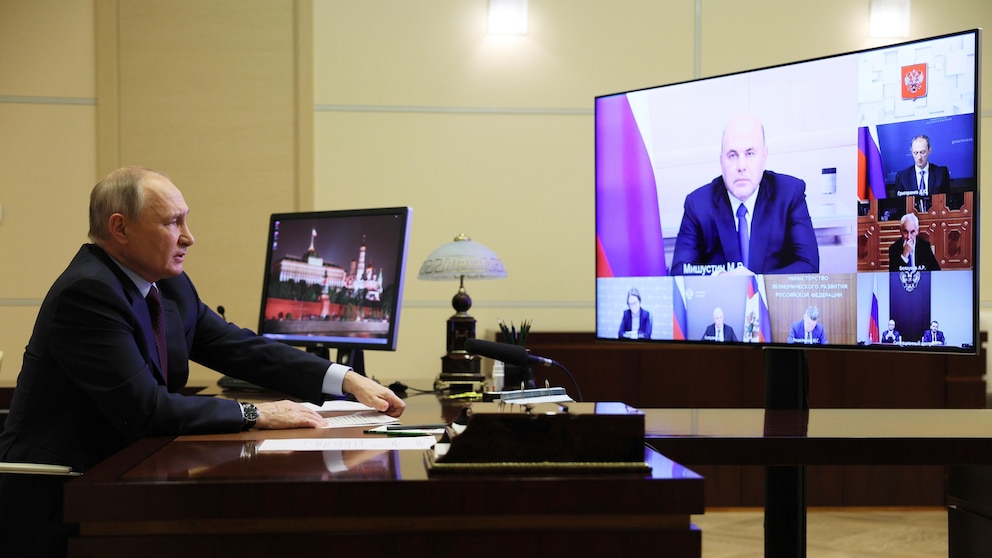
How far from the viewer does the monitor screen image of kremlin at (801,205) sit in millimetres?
2211

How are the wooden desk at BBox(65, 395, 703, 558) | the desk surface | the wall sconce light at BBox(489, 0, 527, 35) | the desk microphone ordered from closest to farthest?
1. the wooden desk at BBox(65, 395, 703, 558)
2. the desk surface
3. the desk microphone
4. the wall sconce light at BBox(489, 0, 527, 35)

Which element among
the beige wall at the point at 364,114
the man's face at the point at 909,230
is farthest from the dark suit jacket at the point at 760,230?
the beige wall at the point at 364,114

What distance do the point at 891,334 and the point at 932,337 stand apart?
0.09m

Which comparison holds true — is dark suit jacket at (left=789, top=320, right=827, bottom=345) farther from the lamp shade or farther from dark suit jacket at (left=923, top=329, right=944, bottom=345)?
the lamp shade

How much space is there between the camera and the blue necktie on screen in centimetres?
250

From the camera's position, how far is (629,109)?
2.79 metres

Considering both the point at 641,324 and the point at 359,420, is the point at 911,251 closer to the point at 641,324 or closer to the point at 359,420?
the point at 641,324

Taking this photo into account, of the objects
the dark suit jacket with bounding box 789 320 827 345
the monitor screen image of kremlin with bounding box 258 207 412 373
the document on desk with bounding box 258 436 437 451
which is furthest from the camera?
the monitor screen image of kremlin with bounding box 258 207 412 373

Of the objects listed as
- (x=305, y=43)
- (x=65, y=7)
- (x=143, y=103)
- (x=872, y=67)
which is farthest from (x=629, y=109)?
(x=65, y=7)

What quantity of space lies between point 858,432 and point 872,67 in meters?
0.91

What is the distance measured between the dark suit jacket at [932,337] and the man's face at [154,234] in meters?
1.69

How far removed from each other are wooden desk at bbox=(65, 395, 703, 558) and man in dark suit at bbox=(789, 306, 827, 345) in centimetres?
117

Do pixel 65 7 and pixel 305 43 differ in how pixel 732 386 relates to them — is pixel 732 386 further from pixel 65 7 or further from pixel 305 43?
pixel 65 7

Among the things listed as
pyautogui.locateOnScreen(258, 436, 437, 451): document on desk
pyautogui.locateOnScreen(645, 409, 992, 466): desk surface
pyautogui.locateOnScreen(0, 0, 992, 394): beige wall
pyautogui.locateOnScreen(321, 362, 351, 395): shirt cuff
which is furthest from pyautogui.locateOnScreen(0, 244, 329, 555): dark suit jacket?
pyautogui.locateOnScreen(0, 0, 992, 394): beige wall
